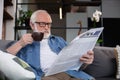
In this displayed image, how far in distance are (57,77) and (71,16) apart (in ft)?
13.3

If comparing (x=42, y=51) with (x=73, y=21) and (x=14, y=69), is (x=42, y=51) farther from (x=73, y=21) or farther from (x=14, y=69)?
(x=73, y=21)

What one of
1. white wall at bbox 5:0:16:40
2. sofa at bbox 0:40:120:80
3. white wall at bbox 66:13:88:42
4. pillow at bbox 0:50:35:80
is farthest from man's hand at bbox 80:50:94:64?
white wall at bbox 66:13:88:42

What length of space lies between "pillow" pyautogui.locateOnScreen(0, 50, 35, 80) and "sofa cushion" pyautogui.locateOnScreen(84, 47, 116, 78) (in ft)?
3.72

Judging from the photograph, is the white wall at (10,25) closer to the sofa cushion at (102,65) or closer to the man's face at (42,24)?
the sofa cushion at (102,65)

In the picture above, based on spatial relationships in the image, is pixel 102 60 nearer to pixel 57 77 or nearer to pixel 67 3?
pixel 57 77

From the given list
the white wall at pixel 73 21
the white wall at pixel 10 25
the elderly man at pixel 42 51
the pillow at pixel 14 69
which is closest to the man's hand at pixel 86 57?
the elderly man at pixel 42 51

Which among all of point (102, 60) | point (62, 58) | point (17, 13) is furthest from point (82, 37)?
point (17, 13)

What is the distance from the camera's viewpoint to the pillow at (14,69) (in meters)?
1.44

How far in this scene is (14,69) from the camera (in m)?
1.48

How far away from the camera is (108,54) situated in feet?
8.91

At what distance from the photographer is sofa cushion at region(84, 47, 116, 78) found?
2.55 m

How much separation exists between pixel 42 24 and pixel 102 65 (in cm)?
82

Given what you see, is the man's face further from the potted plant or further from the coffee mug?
the potted plant

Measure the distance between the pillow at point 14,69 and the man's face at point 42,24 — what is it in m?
Answer: 0.60
